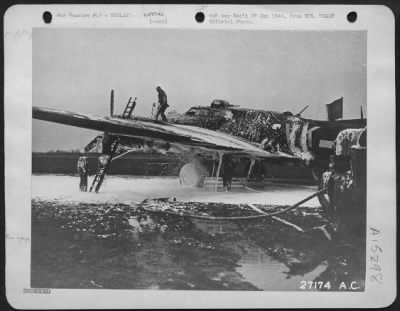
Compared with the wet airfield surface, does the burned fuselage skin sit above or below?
above

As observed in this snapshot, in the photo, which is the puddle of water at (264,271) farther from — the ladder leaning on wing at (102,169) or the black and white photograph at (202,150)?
the ladder leaning on wing at (102,169)

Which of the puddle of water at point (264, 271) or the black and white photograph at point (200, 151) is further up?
the black and white photograph at point (200, 151)

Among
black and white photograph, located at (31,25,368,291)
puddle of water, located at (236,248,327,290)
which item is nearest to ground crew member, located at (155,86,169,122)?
black and white photograph, located at (31,25,368,291)

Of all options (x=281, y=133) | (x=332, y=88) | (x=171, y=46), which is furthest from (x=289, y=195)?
(x=171, y=46)

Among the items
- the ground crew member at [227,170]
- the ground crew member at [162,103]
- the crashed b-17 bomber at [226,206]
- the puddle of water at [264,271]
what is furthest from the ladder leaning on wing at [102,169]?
the puddle of water at [264,271]

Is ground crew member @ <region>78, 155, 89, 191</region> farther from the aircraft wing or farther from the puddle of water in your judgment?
the puddle of water

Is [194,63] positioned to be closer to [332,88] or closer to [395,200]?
[332,88]
